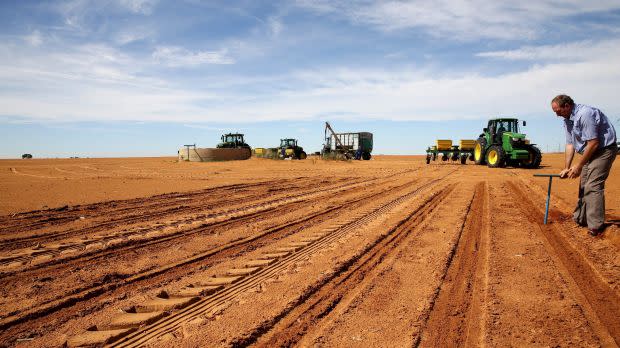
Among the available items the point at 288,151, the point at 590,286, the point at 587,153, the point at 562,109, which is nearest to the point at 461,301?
the point at 590,286

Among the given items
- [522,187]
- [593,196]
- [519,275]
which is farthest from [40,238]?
[522,187]

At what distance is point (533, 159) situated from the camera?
66.4 ft

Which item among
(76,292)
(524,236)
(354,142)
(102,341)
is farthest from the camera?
(354,142)

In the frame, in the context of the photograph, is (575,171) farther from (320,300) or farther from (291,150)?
(291,150)

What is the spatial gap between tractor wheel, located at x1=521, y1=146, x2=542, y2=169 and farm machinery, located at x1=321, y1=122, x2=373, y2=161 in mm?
16254

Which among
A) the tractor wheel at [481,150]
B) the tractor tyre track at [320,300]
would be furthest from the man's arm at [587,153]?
the tractor wheel at [481,150]

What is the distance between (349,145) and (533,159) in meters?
17.8

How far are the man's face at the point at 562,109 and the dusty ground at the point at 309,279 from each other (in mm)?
1713

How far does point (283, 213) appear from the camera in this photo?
754cm

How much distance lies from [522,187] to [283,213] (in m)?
8.07

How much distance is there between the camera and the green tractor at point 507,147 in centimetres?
1939

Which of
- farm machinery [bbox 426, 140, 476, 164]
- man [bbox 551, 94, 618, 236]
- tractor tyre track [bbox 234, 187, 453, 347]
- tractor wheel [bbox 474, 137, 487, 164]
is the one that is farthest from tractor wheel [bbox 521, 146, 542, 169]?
tractor tyre track [bbox 234, 187, 453, 347]

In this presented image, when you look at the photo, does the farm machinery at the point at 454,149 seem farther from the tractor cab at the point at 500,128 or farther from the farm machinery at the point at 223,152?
the farm machinery at the point at 223,152

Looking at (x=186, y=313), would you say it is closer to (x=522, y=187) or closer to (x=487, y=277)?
(x=487, y=277)
